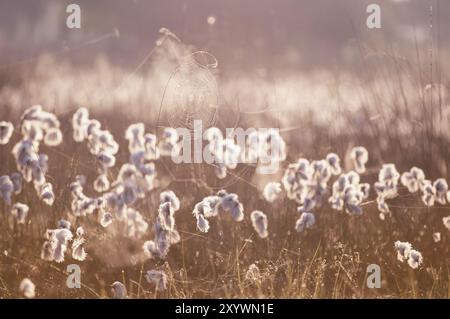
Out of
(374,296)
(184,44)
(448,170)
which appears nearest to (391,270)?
(374,296)

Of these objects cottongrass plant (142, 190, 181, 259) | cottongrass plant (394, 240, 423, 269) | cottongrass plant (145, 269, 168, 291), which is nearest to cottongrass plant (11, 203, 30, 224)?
cottongrass plant (142, 190, 181, 259)

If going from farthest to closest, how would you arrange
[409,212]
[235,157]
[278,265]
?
[409,212] → [235,157] → [278,265]

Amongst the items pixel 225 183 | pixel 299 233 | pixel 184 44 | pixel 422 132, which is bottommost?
pixel 299 233

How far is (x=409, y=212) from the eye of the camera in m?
4.49

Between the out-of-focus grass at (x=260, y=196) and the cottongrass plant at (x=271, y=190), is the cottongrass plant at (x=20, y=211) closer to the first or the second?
the out-of-focus grass at (x=260, y=196)

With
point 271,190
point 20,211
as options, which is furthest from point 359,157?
point 20,211

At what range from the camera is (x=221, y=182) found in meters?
4.53

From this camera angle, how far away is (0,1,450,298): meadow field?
3891mm

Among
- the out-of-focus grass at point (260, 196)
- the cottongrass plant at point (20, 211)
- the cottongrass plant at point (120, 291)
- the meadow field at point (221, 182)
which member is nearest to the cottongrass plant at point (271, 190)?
the meadow field at point (221, 182)

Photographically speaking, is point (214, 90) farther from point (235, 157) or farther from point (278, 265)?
point (278, 265)

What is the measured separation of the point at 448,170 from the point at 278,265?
1.39 metres

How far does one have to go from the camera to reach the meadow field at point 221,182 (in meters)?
3.89

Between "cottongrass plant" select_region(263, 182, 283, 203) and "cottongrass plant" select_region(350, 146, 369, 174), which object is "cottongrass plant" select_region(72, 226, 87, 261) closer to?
"cottongrass plant" select_region(263, 182, 283, 203)
